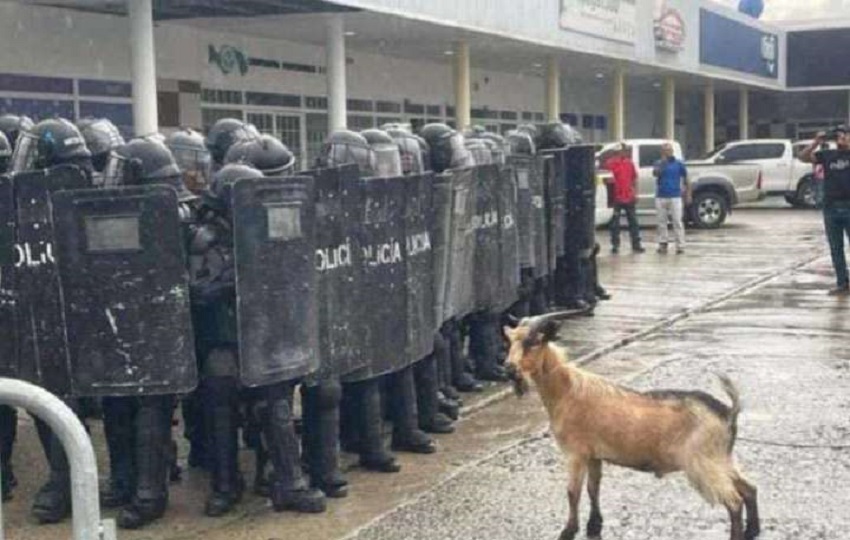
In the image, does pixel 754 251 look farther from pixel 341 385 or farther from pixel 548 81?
pixel 341 385

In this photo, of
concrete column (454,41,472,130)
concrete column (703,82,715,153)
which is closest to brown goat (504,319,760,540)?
concrete column (454,41,472,130)

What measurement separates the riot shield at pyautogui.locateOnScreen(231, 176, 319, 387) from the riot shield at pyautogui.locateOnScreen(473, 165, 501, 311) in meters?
2.66

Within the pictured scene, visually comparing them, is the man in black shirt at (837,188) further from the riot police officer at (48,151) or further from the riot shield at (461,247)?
the riot police officer at (48,151)

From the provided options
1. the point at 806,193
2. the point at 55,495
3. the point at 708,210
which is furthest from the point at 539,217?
the point at 806,193

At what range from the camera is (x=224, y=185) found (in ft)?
18.3

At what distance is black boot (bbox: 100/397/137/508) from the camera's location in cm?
582

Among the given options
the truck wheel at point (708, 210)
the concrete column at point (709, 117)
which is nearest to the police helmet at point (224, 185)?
the truck wheel at point (708, 210)

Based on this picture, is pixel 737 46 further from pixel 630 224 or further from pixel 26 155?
pixel 26 155

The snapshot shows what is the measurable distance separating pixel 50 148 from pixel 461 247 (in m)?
2.70

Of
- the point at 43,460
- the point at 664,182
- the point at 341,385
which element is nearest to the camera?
the point at 341,385

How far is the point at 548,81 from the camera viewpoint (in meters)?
27.7

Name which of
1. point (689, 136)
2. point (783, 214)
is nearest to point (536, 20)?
point (783, 214)

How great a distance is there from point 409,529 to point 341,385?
3.85 feet

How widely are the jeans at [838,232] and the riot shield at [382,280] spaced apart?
7824mm
